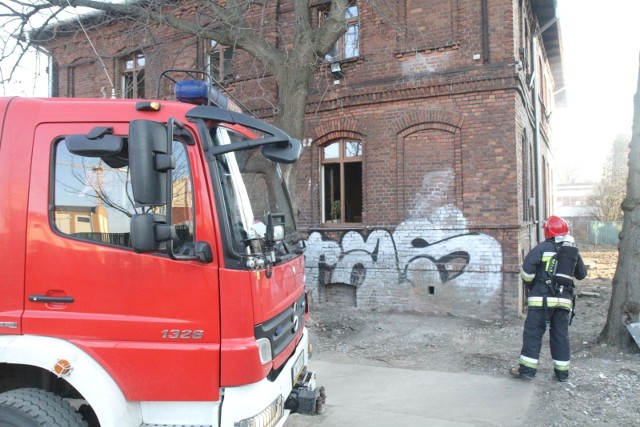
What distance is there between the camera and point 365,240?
9398mm

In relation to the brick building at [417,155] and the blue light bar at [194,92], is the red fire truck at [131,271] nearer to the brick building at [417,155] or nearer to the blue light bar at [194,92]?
the blue light bar at [194,92]

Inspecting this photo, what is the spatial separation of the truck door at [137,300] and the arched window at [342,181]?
745 centimetres

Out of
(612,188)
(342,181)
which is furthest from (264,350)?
(612,188)

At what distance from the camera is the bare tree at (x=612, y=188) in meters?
30.0

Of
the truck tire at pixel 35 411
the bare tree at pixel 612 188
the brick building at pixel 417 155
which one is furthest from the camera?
the bare tree at pixel 612 188

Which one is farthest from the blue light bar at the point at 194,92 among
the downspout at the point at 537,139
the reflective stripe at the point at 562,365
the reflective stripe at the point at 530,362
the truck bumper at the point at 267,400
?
the downspout at the point at 537,139

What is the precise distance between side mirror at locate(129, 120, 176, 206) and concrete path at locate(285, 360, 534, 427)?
2645 mm

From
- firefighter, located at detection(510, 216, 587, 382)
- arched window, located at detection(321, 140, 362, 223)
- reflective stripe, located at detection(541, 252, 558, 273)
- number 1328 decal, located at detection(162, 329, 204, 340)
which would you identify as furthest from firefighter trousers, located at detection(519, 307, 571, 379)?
arched window, located at detection(321, 140, 362, 223)

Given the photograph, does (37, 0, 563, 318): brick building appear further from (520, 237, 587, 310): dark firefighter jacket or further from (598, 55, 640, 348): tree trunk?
(520, 237, 587, 310): dark firefighter jacket

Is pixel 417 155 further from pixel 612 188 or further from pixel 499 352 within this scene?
pixel 612 188

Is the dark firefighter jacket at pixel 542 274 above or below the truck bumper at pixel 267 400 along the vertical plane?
above

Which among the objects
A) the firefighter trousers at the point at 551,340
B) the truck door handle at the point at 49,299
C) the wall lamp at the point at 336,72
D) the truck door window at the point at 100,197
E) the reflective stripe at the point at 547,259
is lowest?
the firefighter trousers at the point at 551,340

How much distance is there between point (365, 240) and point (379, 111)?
104 inches

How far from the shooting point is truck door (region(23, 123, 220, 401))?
2.53 metres
